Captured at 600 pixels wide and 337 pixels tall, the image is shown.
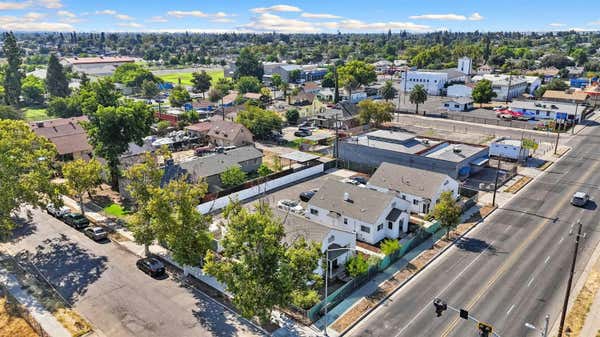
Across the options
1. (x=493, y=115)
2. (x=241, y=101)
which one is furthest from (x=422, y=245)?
(x=241, y=101)

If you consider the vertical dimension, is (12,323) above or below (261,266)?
below

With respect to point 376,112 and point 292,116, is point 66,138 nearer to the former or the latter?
point 292,116

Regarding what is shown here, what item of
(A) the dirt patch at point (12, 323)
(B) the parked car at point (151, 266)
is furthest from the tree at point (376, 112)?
(A) the dirt patch at point (12, 323)

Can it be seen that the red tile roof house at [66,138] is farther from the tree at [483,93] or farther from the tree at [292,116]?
the tree at [483,93]

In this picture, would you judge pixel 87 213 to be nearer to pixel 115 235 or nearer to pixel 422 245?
pixel 115 235

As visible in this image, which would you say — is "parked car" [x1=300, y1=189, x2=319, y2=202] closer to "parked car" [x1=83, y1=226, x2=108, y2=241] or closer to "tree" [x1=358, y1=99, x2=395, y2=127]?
"parked car" [x1=83, y1=226, x2=108, y2=241]

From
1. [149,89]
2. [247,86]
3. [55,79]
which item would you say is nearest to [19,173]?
[149,89]
